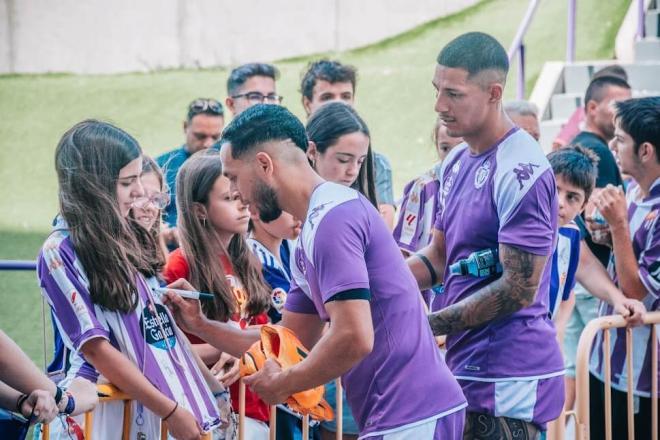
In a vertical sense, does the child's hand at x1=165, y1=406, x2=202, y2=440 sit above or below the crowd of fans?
below

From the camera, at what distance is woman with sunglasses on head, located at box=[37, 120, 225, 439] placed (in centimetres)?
339

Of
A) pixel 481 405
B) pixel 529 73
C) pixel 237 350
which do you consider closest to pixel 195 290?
pixel 237 350

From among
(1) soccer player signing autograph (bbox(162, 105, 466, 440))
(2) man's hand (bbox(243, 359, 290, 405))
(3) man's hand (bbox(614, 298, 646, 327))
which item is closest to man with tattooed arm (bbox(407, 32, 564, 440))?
(1) soccer player signing autograph (bbox(162, 105, 466, 440))

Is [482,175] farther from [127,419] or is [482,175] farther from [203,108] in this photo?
[203,108]

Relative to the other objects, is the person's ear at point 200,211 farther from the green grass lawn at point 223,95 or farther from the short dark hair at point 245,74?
the green grass lawn at point 223,95

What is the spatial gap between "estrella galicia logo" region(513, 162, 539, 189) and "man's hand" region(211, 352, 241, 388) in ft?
4.28

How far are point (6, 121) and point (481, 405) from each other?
13.3m

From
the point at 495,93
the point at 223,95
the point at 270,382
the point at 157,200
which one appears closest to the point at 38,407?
the point at 270,382

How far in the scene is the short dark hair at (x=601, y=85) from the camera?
7406 millimetres

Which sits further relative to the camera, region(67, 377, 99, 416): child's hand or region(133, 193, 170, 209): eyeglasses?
region(133, 193, 170, 209): eyeglasses

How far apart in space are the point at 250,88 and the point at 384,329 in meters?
3.86

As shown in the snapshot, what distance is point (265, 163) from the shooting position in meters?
2.98

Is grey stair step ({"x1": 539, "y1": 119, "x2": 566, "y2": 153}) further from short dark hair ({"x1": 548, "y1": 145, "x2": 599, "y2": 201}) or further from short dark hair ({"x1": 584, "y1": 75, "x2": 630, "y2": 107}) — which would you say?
short dark hair ({"x1": 548, "y1": 145, "x2": 599, "y2": 201})

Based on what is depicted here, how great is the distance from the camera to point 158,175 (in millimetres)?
5145
